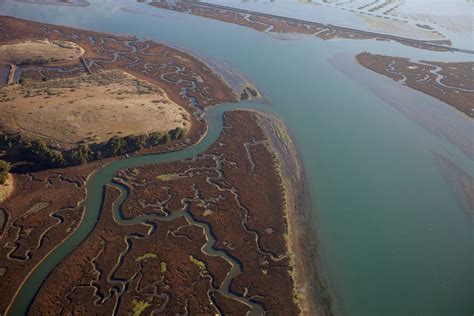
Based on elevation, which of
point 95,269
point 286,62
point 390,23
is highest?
point 390,23

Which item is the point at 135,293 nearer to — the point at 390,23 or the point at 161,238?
the point at 161,238

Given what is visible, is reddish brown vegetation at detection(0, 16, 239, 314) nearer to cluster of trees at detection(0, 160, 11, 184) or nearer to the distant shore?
cluster of trees at detection(0, 160, 11, 184)

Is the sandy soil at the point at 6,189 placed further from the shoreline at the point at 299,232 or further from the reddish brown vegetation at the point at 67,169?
the shoreline at the point at 299,232

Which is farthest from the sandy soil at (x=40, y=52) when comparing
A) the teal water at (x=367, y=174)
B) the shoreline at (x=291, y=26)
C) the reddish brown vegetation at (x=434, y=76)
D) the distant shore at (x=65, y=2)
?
the reddish brown vegetation at (x=434, y=76)

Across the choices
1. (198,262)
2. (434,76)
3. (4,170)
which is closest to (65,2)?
(4,170)

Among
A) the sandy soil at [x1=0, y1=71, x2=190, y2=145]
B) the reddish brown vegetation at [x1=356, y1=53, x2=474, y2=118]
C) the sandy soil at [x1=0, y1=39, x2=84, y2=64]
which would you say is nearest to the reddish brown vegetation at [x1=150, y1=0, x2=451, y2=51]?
the reddish brown vegetation at [x1=356, y1=53, x2=474, y2=118]

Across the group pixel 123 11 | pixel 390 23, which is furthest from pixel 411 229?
pixel 123 11

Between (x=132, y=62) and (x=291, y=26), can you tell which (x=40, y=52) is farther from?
(x=291, y=26)
